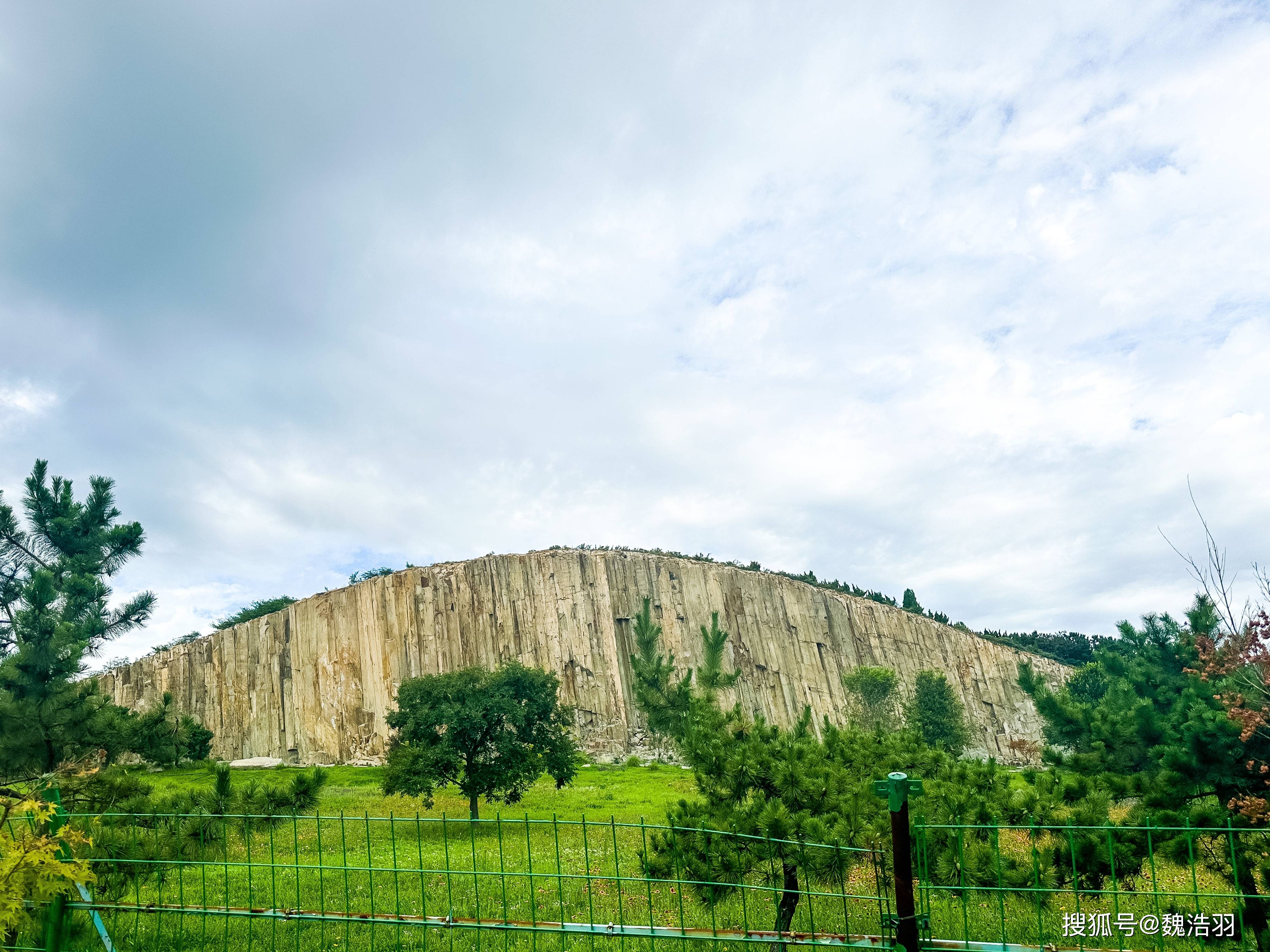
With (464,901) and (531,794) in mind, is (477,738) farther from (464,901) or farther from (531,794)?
(464,901)

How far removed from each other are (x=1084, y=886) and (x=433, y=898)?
20.0ft

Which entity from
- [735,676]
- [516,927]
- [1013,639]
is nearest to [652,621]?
[735,676]

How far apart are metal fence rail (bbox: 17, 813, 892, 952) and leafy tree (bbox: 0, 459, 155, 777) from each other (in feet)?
14.5

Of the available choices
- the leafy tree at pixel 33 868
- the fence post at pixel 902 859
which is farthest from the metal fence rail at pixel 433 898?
the leafy tree at pixel 33 868

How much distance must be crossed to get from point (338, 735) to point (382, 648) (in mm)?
4746

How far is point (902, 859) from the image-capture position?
3648mm

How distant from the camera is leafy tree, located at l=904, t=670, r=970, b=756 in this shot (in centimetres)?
3878

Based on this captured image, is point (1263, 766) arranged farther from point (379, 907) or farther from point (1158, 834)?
point (379, 907)

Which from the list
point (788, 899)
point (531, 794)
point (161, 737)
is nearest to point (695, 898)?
point (788, 899)

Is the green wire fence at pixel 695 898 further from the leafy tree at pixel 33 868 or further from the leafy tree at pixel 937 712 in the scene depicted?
the leafy tree at pixel 937 712

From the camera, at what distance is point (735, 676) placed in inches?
1570

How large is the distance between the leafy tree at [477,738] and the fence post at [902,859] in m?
15.9

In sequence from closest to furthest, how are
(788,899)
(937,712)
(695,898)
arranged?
(788,899)
(695,898)
(937,712)

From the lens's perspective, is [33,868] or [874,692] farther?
[874,692]
